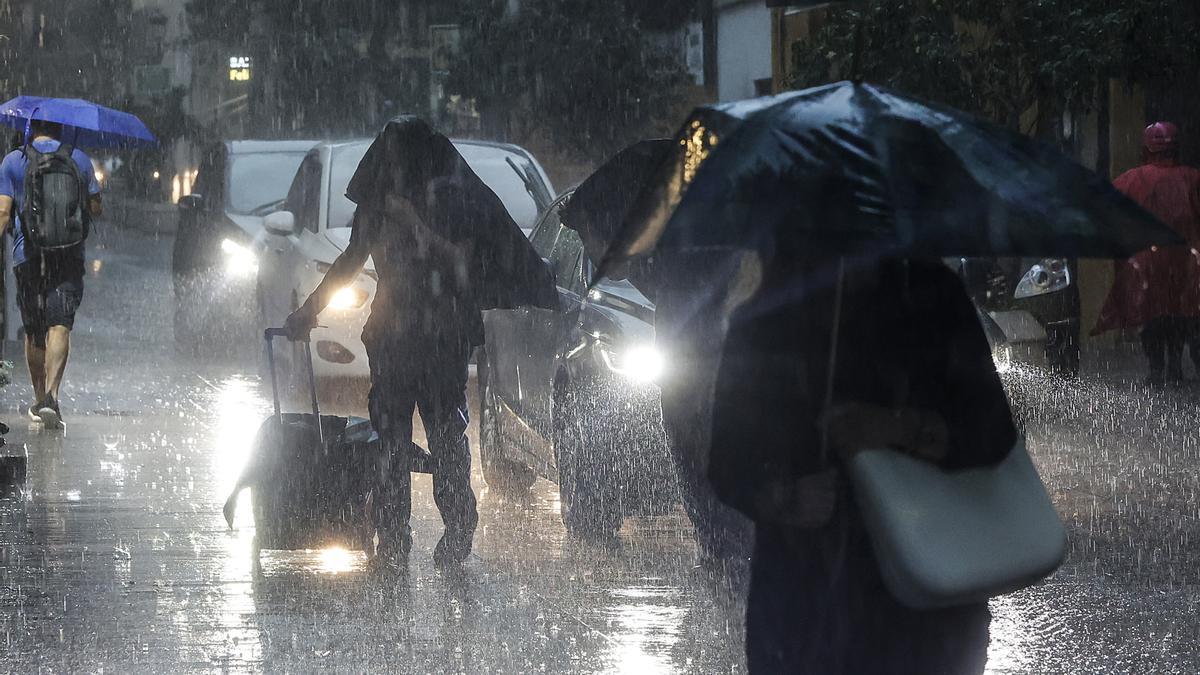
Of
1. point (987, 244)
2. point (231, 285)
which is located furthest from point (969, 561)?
point (231, 285)

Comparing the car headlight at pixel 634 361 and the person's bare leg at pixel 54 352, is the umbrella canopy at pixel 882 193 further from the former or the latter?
the person's bare leg at pixel 54 352

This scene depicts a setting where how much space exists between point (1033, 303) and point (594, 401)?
18.8ft

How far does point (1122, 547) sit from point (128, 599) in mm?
3851

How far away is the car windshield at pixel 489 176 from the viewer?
1360cm

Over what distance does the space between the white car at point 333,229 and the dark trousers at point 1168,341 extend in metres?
4.56

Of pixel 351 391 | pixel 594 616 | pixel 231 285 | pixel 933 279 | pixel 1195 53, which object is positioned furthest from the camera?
pixel 231 285

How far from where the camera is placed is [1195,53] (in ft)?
54.2

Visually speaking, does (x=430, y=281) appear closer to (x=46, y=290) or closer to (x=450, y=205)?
(x=450, y=205)

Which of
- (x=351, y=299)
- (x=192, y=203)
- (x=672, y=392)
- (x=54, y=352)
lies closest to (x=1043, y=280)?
(x=351, y=299)

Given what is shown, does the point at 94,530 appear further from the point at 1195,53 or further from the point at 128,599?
the point at 1195,53

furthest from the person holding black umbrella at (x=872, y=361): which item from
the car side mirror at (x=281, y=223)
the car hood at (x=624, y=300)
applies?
the car side mirror at (x=281, y=223)

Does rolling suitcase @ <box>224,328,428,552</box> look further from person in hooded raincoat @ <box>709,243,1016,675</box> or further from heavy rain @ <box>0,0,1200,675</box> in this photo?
person in hooded raincoat @ <box>709,243,1016,675</box>

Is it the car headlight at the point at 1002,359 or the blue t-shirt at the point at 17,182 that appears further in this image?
the blue t-shirt at the point at 17,182

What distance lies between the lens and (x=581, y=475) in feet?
27.3
